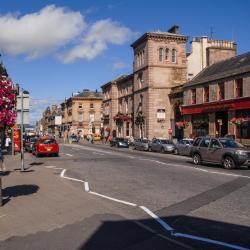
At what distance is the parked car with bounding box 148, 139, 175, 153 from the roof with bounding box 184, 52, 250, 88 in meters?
8.72

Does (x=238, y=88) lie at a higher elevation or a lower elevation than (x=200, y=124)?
higher

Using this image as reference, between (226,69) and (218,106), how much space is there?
449 centimetres

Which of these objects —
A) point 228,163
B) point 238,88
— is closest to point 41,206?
point 228,163

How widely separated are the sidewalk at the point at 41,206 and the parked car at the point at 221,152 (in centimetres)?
976

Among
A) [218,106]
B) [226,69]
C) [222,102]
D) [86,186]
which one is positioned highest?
[226,69]

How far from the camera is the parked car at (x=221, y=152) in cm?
2123

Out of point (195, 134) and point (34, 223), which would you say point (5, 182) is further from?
point (195, 134)

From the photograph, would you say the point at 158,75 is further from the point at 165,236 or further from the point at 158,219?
the point at 165,236

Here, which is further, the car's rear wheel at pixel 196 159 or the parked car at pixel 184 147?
the parked car at pixel 184 147

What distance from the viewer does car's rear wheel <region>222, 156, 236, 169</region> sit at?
2142 cm

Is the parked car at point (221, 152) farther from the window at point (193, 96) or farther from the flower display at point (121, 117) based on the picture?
the flower display at point (121, 117)

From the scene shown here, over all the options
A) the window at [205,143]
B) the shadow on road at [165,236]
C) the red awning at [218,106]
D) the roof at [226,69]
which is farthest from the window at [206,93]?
the shadow on road at [165,236]

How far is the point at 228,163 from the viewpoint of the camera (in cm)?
2169

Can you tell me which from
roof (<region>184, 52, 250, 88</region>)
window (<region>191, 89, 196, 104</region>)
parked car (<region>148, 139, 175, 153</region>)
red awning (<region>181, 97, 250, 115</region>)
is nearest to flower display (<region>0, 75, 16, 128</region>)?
parked car (<region>148, 139, 175, 153</region>)
